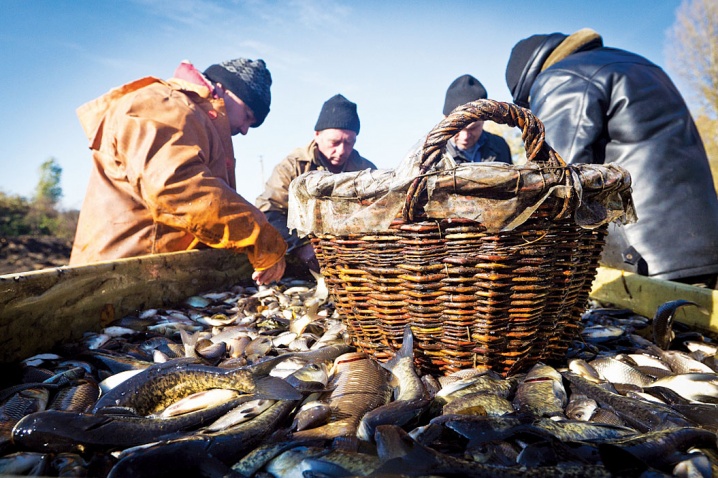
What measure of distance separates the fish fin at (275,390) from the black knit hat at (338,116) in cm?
478

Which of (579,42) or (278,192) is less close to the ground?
(579,42)

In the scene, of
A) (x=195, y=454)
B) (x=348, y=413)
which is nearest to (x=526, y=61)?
(x=348, y=413)

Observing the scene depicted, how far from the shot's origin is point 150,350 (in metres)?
2.41

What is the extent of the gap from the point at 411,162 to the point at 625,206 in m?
0.88

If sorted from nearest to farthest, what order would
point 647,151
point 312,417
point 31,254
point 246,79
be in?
point 312,417 < point 647,151 < point 246,79 < point 31,254

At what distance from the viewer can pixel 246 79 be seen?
5.13 m

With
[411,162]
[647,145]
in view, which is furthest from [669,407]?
[647,145]

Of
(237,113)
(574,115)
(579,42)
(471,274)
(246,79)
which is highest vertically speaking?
(246,79)

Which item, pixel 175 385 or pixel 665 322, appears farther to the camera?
pixel 665 322

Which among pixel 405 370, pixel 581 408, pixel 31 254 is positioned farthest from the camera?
pixel 31 254

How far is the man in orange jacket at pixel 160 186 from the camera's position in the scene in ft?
11.2

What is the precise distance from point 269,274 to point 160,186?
4.01 feet

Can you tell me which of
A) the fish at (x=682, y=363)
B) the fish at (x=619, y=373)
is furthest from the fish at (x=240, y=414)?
the fish at (x=682, y=363)

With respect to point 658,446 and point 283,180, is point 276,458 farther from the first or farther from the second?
point 283,180
